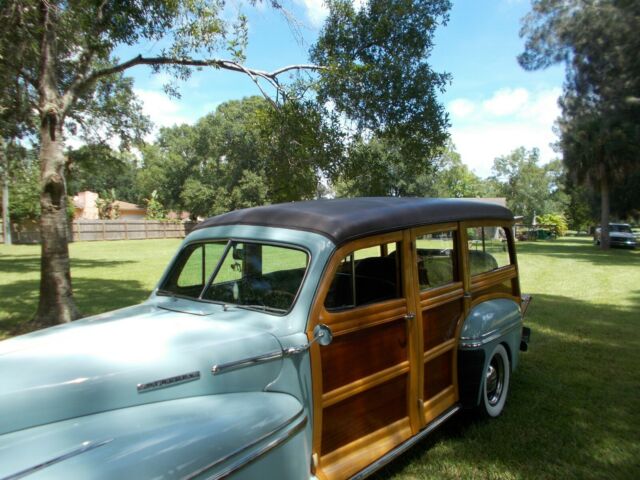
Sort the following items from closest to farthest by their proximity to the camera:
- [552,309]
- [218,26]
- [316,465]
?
[316,465] < [218,26] < [552,309]

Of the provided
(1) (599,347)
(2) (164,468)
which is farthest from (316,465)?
(1) (599,347)

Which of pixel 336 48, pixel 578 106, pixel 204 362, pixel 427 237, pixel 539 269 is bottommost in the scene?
pixel 539 269

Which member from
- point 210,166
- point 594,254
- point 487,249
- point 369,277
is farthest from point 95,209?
point 369,277

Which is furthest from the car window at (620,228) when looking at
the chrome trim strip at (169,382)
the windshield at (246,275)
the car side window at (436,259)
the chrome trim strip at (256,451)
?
the chrome trim strip at (169,382)

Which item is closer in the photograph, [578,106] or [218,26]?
[218,26]

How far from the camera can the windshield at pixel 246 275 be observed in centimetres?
287

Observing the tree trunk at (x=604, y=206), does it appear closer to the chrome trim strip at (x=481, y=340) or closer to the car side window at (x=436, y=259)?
the chrome trim strip at (x=481, y=340)

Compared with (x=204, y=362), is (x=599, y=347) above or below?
below

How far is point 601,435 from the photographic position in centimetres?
396

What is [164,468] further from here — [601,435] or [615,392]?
[615,392]

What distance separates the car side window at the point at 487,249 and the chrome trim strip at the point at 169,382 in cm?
270

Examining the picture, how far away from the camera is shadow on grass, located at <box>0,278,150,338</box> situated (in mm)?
8109

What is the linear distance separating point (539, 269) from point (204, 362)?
16.9 meters

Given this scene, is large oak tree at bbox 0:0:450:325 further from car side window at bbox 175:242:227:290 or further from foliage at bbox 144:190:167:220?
foliage at bbox 144:190:167:220
